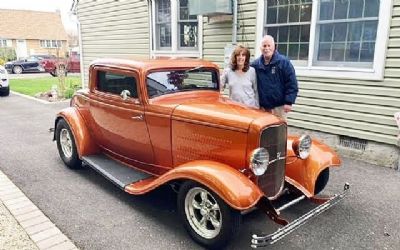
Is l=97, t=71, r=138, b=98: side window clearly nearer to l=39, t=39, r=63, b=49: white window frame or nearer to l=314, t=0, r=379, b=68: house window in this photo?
l=314, t=0, r=379, b=68: house window

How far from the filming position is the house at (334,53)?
5.32 metres

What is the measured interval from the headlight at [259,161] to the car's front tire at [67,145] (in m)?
2.97

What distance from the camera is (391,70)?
5230 millimetres

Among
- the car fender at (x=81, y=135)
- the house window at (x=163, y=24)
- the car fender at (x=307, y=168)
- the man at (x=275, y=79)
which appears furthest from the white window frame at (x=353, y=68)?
the car fender at (x=81, y=135)

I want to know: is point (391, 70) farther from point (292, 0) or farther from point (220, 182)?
point (220, 182)

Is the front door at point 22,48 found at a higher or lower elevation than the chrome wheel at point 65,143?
higher

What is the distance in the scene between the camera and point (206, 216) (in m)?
3.27

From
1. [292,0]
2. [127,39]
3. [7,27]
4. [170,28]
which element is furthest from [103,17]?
[7,27]

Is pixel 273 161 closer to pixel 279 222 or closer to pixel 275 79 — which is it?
pixel 279 222

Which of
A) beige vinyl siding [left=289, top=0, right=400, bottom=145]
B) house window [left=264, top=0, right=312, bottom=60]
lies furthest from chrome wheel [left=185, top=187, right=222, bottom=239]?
house window [left=264, top=0, right=312, bottom=60]

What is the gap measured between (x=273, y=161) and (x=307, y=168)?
56 centimetres

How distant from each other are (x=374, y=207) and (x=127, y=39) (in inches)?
337

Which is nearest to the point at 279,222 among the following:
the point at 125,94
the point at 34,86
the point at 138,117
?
the point at 138,117

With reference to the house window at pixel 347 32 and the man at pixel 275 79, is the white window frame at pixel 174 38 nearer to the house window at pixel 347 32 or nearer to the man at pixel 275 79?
the house window at pixel 347 32
